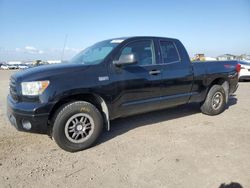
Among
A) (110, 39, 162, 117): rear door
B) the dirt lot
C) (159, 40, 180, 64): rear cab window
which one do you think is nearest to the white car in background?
the dirt lot

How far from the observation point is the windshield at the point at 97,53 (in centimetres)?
410

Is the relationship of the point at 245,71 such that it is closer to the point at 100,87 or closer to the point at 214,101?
the point at 214,101

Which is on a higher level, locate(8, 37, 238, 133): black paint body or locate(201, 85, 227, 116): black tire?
locate(8, 37, 238, 133): black paint body

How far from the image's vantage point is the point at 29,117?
132 inches

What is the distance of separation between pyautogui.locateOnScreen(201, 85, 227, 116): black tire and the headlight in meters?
3.93

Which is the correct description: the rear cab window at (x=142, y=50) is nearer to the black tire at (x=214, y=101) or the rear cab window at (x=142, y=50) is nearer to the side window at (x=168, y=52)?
the side window at (x=168, y=52)

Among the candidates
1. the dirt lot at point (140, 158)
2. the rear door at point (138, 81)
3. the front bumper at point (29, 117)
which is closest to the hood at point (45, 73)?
the front bumper at point (29, 117)

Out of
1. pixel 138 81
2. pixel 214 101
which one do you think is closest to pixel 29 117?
pixel 138 81

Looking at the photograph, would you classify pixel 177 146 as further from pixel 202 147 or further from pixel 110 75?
pixel 110 75

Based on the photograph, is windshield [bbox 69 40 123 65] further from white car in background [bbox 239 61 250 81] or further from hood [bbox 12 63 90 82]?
white car in background [bbox 239 61 250 81]

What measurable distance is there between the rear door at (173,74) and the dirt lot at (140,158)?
0.64 meters

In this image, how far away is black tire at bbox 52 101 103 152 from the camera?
354 centimetres

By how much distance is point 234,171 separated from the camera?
3.02m

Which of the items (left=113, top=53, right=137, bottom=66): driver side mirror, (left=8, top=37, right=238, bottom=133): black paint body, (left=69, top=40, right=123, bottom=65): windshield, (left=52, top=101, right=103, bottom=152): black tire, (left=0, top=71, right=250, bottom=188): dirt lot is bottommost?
(left=0, top=71, right=250, bottom=188): dirt lot
